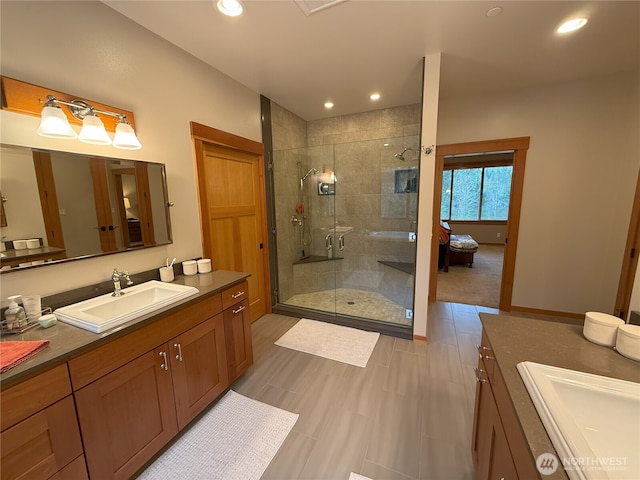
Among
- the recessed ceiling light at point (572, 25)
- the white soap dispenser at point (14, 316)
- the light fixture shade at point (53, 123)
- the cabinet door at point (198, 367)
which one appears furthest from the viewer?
the recessed ceiling light at point (572, 25)

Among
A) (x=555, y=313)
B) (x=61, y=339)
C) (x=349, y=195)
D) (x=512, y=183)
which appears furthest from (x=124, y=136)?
(x=555, y=313)

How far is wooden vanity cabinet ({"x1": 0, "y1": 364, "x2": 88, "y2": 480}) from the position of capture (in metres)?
0.91

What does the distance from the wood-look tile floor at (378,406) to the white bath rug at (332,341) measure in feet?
0.30

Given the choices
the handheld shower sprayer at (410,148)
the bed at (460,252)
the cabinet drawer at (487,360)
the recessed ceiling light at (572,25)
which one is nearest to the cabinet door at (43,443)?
the cabinet drawer at (487,360)

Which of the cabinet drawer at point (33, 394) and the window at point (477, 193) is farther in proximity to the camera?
the window at point (477, 193)

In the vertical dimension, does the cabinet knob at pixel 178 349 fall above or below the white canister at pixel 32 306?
below

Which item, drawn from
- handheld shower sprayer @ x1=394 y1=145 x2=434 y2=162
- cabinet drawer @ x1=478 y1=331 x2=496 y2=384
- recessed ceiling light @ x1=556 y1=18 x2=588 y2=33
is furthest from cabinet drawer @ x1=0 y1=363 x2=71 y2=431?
recessed ceiling light @ x1=556 y1=18 x2=588 y2=33

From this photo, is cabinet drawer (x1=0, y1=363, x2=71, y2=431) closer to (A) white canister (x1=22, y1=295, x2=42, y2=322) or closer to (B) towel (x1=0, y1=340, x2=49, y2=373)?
(B) towel (x1=0, y1=340, x2=49, y2=373)

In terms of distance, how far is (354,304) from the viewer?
3572 mm

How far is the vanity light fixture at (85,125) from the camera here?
4.40 feet

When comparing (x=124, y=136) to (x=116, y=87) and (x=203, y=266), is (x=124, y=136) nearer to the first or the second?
(x=116, y=87)

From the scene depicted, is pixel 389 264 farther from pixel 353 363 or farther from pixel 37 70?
pixel 37 70

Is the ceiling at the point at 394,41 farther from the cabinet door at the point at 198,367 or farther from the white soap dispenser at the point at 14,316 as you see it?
the cabinet door at the point at 198,367

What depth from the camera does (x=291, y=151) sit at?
3752 millimetres
